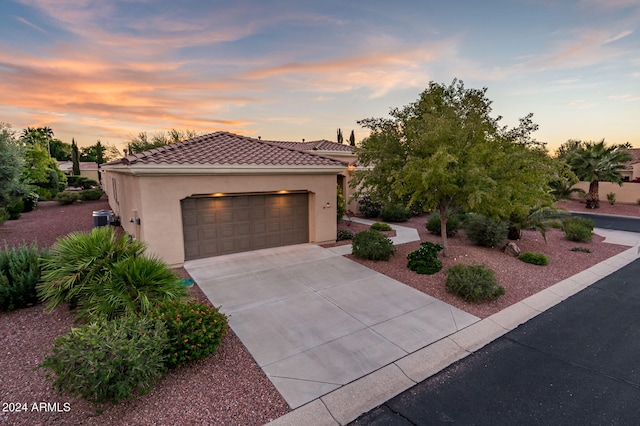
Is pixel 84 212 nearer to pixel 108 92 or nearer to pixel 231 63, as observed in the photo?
pixel 108 92

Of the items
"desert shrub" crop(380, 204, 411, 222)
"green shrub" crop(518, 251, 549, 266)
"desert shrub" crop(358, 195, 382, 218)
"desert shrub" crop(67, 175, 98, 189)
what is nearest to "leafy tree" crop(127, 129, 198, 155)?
"desert shrub" crop(67, 175, 98, 189)

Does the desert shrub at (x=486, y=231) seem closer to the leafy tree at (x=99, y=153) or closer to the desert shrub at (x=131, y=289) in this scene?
the desert shrub at (x=131, y=289)

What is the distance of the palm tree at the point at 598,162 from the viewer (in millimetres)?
21656

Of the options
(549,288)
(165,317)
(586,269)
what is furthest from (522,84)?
(165,317)

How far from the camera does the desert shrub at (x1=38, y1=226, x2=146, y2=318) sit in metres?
5.96

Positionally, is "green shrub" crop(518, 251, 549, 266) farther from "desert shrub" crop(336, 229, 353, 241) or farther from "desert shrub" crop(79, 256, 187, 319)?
"desert shrub" crop(79, 256, 187, 319)

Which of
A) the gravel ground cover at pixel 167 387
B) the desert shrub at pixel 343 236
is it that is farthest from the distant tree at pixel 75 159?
the gravel ground cover at pixel 167 387

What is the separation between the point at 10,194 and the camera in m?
14.9

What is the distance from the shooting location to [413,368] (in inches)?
189

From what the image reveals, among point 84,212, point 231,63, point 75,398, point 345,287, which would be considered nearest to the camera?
point 75,398

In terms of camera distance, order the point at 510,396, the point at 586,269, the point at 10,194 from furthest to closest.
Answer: the point at 10,194
the point at 586,269
the point at 510,396

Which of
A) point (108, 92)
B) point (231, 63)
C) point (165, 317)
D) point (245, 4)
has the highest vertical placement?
point (245, 4)

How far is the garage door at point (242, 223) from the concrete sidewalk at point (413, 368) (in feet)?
24.6

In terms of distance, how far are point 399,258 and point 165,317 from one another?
7.83m
